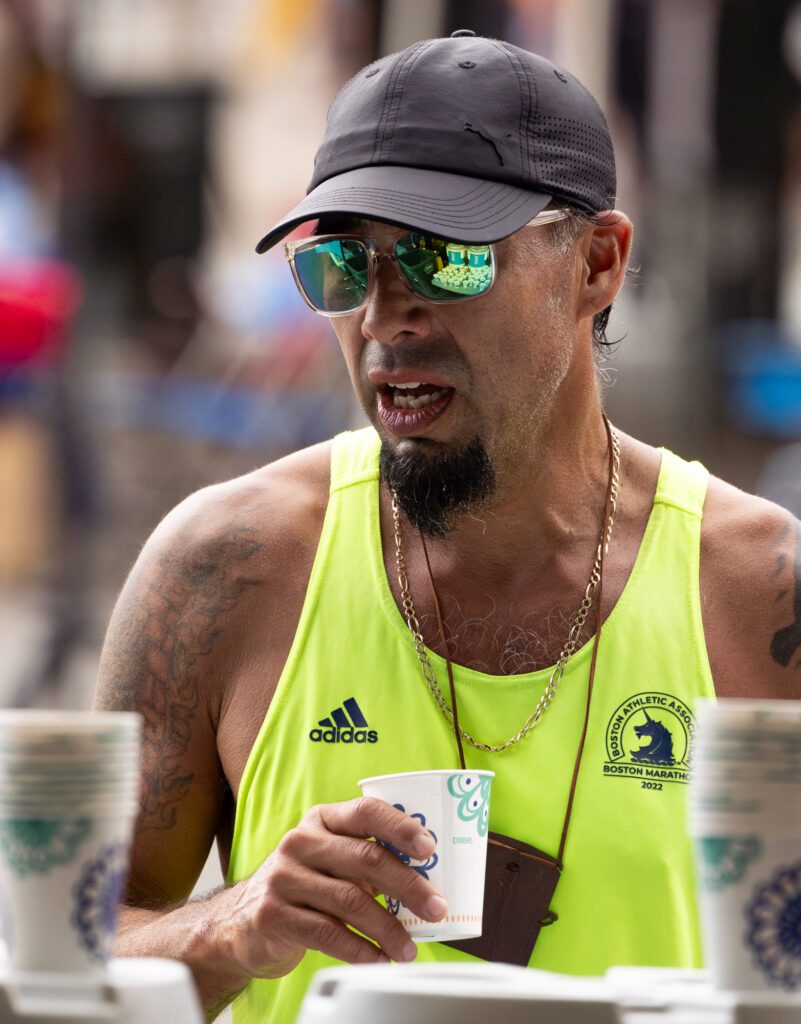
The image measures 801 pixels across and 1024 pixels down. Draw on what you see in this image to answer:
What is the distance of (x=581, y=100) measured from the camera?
3.00 metres

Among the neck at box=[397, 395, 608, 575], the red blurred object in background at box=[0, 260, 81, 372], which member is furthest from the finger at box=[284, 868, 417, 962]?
the red blurred object in background at box=[0, 260, 81, 372]

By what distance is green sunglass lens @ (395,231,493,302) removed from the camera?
271cm

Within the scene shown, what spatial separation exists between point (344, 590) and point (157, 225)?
45.8 ft

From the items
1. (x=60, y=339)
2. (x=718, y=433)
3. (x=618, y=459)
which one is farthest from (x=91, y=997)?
(x=718, y=433)

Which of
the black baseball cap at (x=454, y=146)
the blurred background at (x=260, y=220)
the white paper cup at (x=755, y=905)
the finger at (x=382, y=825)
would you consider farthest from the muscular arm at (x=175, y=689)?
the blurred background at (x=260, y=220)

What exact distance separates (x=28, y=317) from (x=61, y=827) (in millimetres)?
7845

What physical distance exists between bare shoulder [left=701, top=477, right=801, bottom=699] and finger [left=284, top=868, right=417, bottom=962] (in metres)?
0.88

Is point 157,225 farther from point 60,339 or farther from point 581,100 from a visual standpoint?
point 581,100

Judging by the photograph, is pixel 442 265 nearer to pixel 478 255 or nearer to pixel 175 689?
pixel 478 255

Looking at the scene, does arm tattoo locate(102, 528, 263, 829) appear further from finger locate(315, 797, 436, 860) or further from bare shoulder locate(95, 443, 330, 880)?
finger locate(315, 797, 436, 860)

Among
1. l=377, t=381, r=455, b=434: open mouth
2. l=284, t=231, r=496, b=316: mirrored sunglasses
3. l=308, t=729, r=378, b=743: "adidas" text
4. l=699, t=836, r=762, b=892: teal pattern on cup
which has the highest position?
l=284, t=231, r=496, b=316: mirrored sunglasses

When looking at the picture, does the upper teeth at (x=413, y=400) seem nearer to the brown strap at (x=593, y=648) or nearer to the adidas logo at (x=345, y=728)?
the brown strap at (x=593, y=648)

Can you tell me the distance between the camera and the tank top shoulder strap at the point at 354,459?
10.2 feet

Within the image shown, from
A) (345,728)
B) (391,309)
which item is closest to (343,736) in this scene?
(345,728)
